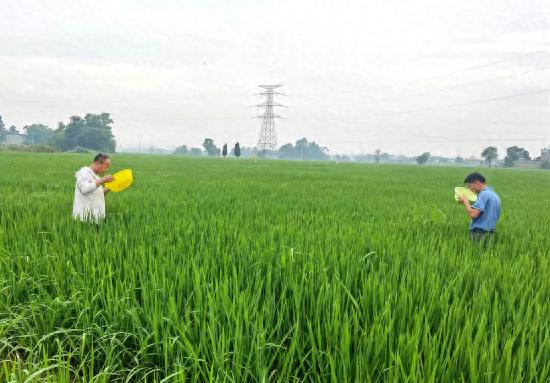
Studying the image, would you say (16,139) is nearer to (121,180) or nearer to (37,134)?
(37,134)

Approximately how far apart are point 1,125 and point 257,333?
5273 inches

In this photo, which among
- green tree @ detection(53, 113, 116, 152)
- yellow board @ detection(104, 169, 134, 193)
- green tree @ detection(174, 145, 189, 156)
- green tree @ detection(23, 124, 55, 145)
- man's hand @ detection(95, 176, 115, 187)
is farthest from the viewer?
green tree @ detection(174, 145, 189, 156)

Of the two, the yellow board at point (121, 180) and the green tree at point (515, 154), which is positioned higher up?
the green tree at point (515, 154)

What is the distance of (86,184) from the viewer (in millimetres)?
3934

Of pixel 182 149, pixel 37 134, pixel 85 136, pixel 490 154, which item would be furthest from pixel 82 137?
pixel 490 154

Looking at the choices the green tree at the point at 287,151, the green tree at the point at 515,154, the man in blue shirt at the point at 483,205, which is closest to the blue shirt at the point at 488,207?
the man in blue shirt at the point at 483,205

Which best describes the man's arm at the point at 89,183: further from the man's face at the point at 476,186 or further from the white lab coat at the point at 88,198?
the man's face at the point at 476,186

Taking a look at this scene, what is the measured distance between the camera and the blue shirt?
4154 millimetres

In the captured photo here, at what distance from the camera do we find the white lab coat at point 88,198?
3.94 metres

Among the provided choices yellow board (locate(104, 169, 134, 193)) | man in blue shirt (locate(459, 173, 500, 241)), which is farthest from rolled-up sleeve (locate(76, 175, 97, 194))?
man in blue shirt (locate(459, 173, 500, 241))

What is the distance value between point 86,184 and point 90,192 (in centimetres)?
18

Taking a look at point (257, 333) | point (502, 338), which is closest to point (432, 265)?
point (502, 338)

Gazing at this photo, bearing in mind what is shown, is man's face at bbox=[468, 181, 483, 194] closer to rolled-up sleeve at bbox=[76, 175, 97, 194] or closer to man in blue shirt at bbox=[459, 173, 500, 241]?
man in blue shirt at bbox=[459, 173, 500, 241]

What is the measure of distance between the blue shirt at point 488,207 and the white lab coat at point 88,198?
4593 millimetres
